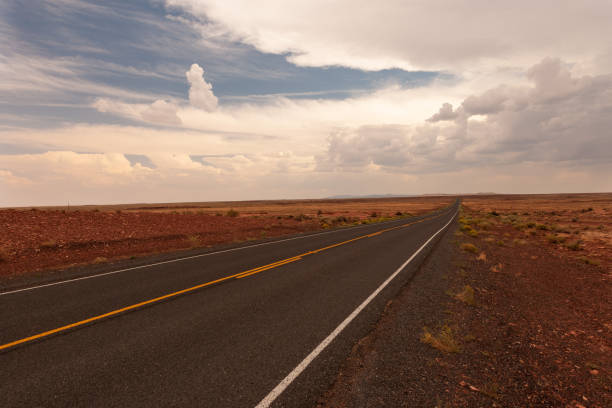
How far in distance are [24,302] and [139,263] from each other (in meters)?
4.54

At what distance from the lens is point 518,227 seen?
28016 mm

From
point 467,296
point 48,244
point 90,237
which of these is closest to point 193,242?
point 90,237

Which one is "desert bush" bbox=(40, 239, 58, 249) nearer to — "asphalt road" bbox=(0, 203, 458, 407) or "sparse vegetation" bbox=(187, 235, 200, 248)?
"sparse vegetation" bbox=(187, 235, 200, 248)


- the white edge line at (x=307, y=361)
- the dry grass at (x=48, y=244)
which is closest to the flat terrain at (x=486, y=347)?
the white edge line at (x=307, y=361)

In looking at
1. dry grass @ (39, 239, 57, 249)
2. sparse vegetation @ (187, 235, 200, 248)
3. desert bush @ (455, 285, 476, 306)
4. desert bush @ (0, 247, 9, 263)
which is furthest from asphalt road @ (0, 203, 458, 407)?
dry grass @ (39, 239, 57, 249)

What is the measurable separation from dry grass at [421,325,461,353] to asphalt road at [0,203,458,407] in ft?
3.45

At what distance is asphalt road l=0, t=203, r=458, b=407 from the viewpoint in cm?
378

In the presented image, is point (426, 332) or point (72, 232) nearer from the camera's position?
point (426, 332)

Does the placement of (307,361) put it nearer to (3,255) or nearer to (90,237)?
(3,255)

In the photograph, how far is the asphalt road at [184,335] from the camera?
12.4ft

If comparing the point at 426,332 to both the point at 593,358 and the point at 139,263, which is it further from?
the point at 139,263

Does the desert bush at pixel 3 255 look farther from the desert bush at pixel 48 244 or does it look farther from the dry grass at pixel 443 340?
the dry grass at pixel 443 340

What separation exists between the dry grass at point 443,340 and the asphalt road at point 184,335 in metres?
1.05

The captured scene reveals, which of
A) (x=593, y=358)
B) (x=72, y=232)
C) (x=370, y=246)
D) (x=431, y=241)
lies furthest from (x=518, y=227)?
(x=72, y=232)
